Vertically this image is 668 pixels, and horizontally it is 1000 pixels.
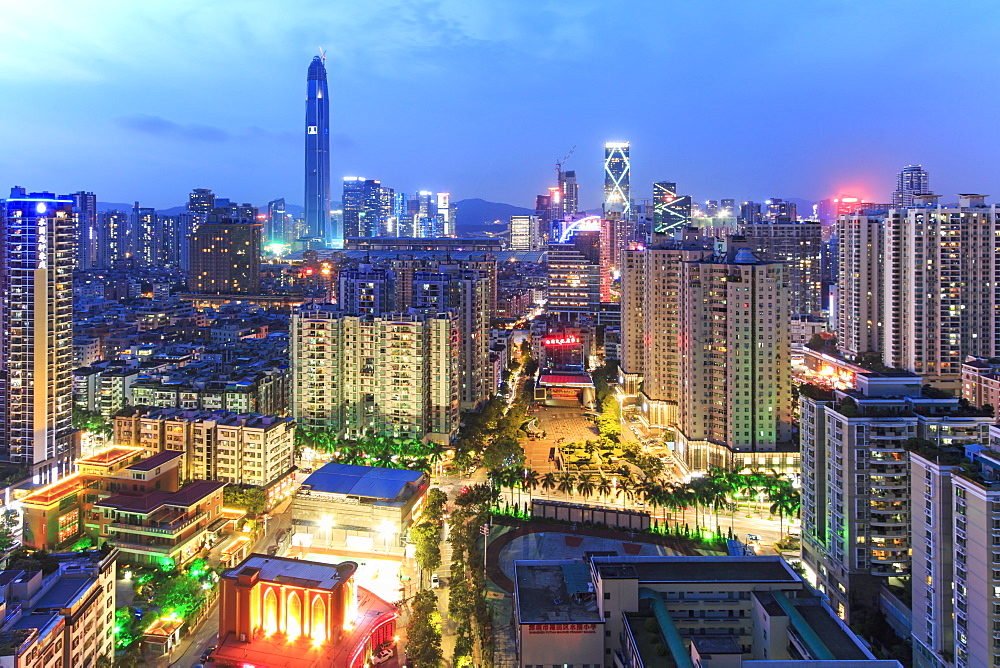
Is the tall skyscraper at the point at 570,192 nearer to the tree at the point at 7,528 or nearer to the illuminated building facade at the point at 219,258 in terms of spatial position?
the illuminated building facade at the point at 219,258

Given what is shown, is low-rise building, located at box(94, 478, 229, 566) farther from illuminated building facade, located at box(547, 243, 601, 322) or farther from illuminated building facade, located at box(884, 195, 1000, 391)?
illuminated building facade, located at box(547, 243, 601, 322)

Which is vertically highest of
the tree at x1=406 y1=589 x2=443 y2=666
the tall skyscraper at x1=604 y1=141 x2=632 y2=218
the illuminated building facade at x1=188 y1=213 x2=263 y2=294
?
the tall skyscraper at x1=604 y1=141 x2=632 y2=218

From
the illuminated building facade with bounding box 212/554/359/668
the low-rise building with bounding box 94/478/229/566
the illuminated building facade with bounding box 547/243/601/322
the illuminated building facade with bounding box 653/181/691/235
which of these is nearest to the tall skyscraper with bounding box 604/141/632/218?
the illuminated building facade with bounding box 653/181/691/235

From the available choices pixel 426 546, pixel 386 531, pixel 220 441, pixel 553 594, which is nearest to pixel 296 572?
pixel 426 546

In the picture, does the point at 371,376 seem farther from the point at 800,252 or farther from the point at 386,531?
the point at 800,252

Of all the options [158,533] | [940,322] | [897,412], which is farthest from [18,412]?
[940,322]

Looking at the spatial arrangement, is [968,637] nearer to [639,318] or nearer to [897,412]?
[897,412]

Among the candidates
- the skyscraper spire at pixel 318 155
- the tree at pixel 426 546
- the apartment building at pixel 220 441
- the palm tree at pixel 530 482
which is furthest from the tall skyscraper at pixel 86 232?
the tree at pixel 426 546
